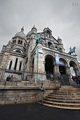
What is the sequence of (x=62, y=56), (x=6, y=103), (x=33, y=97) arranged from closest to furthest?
(x=6, y=103)
(x=33, y=97)
(x=62, y=56)

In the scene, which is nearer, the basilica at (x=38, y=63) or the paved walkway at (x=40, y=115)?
the paved walkway at (x=40, y=115)

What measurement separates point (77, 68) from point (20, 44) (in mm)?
23813

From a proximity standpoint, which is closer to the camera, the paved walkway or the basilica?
the paved walkway

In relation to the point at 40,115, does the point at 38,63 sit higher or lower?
higher

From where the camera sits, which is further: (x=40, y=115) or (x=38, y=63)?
(x=38, y=63)

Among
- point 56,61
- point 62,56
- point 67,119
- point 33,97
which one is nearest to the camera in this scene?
point 67,119

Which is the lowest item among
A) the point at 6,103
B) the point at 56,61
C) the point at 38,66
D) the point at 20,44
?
the point at 6,103

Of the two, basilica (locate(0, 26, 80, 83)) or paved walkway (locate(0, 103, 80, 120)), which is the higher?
basilica (locate(0, 26, 80, 83))

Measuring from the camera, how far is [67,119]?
123 inches


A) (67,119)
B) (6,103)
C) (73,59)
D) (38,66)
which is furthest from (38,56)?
(73,59)

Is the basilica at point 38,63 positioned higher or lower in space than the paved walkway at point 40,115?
higher

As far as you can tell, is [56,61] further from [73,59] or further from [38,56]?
[73,59]

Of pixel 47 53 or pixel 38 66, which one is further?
pixel 47 53

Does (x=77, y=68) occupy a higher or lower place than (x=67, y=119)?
higher
